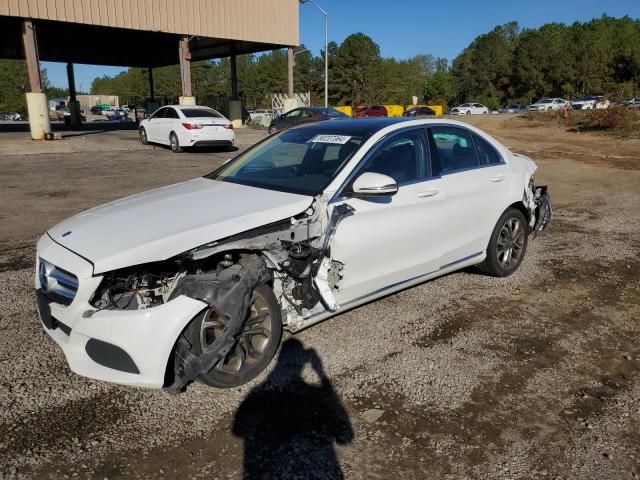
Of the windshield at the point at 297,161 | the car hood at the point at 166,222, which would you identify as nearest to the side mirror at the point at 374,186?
the windshield at the point at 297,161

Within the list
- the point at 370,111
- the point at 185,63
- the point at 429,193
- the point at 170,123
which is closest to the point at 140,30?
the point at 185,63

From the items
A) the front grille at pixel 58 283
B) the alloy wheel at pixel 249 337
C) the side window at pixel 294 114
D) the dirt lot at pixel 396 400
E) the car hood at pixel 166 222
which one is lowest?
the dirt lot at pixel 396 400

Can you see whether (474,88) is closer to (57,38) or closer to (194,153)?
(57,38)

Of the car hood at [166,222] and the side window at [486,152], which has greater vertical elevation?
the side window at [486,152]

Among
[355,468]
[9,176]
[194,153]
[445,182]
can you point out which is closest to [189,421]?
[355,468]

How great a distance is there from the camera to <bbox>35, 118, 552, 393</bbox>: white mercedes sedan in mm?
2924

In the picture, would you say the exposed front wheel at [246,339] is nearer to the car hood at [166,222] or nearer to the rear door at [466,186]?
the car hood at [166,222]

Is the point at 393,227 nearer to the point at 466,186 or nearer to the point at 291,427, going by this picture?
the point at 466,186

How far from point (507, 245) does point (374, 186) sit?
2.30 meters

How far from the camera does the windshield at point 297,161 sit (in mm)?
3971

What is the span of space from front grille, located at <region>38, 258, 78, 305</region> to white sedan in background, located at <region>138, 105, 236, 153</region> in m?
14.4

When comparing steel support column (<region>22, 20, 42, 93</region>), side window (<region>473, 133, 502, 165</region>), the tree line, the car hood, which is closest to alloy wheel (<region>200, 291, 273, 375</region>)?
the car hood

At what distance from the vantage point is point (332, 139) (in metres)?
4.37

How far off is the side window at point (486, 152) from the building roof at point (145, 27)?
19.7m
